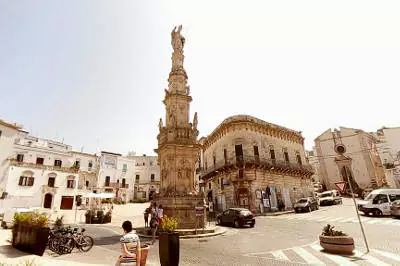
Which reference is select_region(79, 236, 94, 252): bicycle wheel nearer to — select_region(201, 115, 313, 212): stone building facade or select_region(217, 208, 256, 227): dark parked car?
select_region(217, 208, 256, 227): dark parked car

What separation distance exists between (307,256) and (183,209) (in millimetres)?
→ 8184

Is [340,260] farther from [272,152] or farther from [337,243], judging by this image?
[272,152]

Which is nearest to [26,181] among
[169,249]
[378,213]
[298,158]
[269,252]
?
[169,249]

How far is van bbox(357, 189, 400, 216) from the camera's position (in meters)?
17.0

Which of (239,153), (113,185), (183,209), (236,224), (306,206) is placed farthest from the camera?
(113,185)

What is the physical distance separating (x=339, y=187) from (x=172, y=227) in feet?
23.8

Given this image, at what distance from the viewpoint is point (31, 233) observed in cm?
823

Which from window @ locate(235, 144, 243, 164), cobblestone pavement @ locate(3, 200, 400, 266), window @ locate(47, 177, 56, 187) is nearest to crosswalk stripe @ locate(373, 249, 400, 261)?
cobblestone pavement @ locate(3, 200, 400, 266)

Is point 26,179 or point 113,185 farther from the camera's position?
point 113,185

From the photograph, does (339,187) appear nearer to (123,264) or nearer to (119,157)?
(123,264)

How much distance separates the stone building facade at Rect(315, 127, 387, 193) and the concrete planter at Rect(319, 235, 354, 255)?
1323 inches

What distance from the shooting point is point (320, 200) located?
98.8ft

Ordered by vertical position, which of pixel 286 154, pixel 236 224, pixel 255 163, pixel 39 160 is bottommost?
pixel 236 224

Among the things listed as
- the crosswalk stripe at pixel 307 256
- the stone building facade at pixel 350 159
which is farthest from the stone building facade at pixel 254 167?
the crosswalk stripe at pixel 307 256
